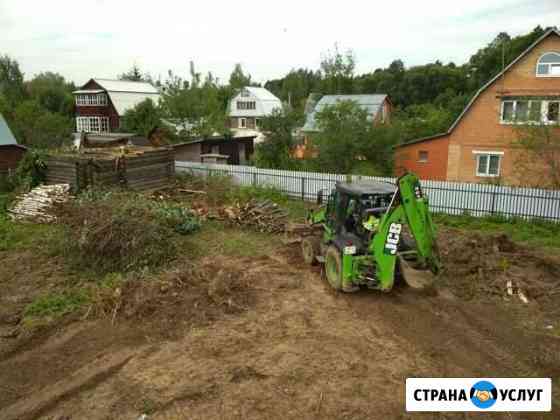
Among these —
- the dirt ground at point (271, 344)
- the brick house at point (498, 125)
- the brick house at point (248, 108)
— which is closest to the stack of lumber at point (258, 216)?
the dirt ground at point (271, 344)

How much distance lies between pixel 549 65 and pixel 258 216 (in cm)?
1555

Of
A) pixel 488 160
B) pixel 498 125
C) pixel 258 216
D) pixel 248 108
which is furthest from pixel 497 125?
pixel 248 108

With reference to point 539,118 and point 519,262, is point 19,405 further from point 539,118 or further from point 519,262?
point 539,118

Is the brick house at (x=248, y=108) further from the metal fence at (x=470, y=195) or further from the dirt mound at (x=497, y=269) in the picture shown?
the dirt mound at (x=497, y=269)

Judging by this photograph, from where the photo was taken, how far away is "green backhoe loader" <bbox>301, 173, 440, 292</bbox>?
7.71 metres

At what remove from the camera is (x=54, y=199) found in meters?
15.6

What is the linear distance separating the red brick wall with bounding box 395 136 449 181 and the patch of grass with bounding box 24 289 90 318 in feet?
58.3

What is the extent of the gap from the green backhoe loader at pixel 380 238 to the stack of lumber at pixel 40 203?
412 inches

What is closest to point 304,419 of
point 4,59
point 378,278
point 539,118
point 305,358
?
point 305,358

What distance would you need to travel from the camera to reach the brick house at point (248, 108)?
52.3m

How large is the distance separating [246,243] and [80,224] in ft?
14.4

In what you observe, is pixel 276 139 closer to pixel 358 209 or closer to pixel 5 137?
pixel 5 137

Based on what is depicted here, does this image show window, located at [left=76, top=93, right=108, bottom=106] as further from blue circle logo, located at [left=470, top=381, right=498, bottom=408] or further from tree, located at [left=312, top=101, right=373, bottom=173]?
blue circle logo, located at [left=470, top=381, right=498, bottom=408]

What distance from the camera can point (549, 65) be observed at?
20156mm
